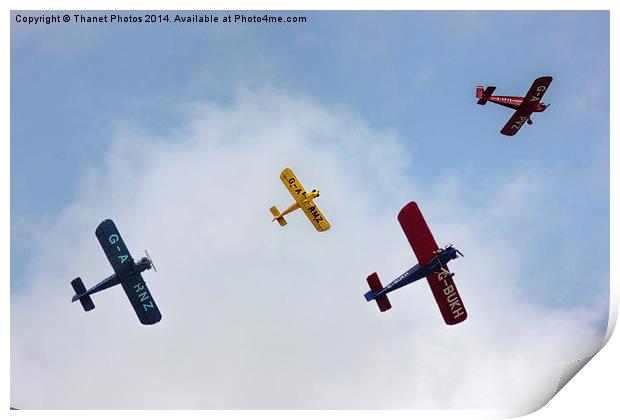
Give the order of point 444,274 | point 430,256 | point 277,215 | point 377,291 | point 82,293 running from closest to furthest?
point 430,256 → point 444,274 → point 377,291 → point 82,293 → point 277,215

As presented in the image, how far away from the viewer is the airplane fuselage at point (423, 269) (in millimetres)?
29828

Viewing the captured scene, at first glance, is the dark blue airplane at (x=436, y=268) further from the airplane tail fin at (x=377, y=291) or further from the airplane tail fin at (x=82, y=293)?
the airplane tail fin at (x=82, y=293)

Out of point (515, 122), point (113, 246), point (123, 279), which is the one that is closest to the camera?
point (113, 246)

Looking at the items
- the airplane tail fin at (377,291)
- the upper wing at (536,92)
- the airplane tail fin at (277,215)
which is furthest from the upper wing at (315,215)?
the upper wing at (536,92)

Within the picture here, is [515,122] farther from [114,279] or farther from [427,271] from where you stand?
[114,279]

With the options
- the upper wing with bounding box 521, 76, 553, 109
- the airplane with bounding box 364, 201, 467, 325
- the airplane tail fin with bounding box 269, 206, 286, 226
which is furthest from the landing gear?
the upper wing with bounding box 521, 76, 553, 109

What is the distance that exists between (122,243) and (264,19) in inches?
355

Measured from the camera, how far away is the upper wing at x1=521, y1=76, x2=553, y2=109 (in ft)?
101

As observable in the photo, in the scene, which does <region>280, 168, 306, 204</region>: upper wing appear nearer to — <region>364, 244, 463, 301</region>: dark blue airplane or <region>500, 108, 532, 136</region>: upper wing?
<region>364, 244, 463, 301</region>: dark blue airplane

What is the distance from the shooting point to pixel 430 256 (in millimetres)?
29828

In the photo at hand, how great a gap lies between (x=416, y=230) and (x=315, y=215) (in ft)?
15.5

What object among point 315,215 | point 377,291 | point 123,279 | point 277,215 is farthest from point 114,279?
point 377,291
